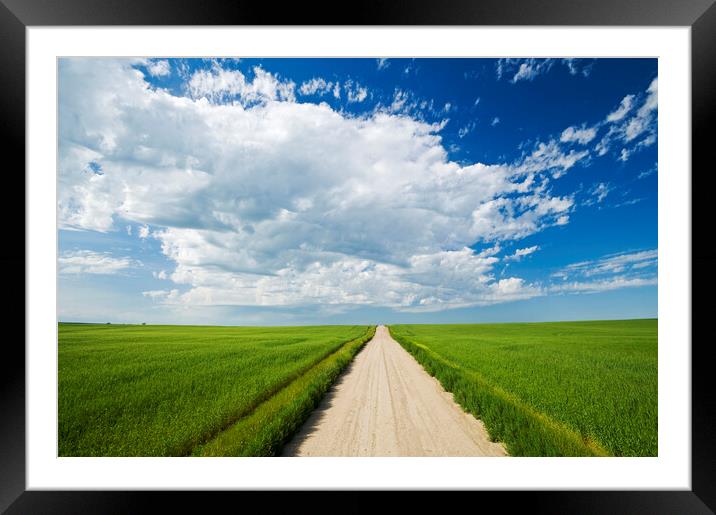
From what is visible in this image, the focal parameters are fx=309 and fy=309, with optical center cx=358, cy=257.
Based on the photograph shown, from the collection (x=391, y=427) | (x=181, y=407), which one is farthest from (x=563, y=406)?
(x=181, y=407)

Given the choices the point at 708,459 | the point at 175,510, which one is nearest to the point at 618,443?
the point at 708,459

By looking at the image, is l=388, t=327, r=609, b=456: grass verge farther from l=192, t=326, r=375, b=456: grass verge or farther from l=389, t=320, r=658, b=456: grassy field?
l=192, t=326, r=375, b=456: grass verge

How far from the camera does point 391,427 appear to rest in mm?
4465

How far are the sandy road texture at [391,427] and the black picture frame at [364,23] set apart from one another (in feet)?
3.34

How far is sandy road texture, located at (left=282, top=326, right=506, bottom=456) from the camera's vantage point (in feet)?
12.6

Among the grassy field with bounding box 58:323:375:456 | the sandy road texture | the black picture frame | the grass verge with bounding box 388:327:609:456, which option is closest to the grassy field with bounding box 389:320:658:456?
the grass verge with bounding box 388:327:609:456

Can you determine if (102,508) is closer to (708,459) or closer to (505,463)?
(505,463)

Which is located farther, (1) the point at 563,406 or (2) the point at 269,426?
(1) the point at 563,406

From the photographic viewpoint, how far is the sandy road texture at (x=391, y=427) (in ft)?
12.6

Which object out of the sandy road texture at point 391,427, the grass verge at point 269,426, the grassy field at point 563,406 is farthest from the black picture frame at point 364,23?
the sandy road texture at point 391,427

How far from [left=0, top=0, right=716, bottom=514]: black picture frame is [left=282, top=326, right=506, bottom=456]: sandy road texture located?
1017mm

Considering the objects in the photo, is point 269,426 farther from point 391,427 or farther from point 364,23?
point 364,23

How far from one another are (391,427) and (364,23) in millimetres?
4920

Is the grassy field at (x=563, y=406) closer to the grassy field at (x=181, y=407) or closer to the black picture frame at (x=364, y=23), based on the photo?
the black picture frame at (x=364, y=23)
